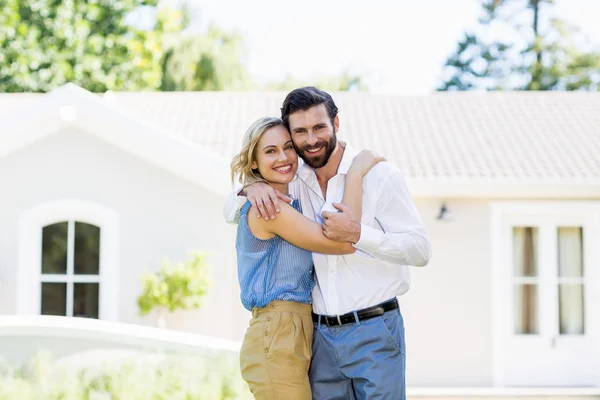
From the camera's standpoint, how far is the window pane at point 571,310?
37.0 feet

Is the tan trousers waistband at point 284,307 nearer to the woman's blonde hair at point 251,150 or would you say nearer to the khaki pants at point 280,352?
the khaki pants at point 280,352

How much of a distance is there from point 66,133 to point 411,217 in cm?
741

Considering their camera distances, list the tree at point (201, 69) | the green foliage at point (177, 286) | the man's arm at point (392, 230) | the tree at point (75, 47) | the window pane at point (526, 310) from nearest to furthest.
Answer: the man's arm at point (392, 230) < the green foliage at point (177, 286) < the window pane at point (526, 310) < the tree at point (75, 47) < the tree at point (201, 69)

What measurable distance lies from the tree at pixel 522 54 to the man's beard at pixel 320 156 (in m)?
26.8

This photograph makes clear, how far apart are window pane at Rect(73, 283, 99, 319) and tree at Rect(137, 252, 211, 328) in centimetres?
87

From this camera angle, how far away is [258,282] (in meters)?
4.11

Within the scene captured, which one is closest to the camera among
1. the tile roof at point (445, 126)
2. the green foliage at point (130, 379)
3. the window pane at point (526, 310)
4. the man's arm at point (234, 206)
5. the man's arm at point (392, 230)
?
the man's arm at point (392, 230)

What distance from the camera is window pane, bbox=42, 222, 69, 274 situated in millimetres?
10797

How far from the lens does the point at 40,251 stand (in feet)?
35.3

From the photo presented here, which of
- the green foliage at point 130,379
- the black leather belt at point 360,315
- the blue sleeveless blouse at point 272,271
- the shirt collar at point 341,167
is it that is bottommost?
the green foliage at point 130,379

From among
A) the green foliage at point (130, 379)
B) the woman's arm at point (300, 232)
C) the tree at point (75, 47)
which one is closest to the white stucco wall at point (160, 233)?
the green foliage at point (130, 379)

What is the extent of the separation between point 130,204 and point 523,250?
501 centimetres

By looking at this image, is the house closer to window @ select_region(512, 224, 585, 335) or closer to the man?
window @ select_region(512, 224, 585, 335)

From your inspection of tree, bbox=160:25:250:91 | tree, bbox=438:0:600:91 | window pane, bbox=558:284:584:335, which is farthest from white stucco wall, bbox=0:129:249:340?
tree, bbox=438:0:600:91
